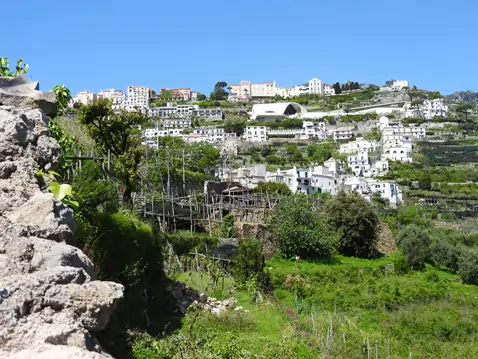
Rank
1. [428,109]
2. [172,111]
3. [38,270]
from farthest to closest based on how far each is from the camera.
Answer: [172,111] < [428,109] < [38,270]

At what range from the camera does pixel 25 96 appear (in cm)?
780

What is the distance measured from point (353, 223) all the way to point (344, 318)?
1478 centimetres

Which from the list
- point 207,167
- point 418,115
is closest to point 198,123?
point 418,115

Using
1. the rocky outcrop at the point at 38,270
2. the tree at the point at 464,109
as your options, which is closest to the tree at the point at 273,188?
the rocky outcrop at the point at 38,270

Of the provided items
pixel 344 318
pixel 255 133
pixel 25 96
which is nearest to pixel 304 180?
pixel 344 318

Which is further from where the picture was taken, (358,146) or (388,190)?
(358,146)

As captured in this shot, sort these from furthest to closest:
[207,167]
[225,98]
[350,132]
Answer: [225,98] < [350,132] < [207,167]

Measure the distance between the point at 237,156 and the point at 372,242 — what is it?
5422cm

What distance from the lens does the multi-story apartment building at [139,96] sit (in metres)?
135

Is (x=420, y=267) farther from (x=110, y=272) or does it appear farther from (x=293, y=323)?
(x=110, y=272)

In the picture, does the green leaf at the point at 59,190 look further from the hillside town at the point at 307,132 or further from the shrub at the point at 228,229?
the hillside town at the point at 307,132

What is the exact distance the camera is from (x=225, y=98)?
151m

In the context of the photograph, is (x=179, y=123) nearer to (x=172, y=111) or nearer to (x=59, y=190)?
(x=172, y=111)

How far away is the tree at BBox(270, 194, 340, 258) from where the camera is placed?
2702 centimetres
